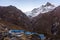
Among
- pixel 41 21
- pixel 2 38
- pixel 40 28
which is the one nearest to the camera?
pixel 2 38

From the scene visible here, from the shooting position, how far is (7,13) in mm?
91125

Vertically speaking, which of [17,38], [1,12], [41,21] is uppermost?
[1,12]

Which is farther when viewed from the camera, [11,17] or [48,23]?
[48,23]

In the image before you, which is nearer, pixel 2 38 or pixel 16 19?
pixel 2 38

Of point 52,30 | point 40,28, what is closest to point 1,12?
point 40,28

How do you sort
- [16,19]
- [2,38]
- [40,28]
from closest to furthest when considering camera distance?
[2,38]
[16,19]
[40,28]

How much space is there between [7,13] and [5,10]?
10.9ft

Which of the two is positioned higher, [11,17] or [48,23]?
[11,17]

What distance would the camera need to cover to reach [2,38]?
3759cm

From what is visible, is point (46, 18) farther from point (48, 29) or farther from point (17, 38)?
point (17, 38)

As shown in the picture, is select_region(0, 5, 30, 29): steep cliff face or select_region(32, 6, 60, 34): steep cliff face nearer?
select_region(0, 5, 30, 29): steep cliff face

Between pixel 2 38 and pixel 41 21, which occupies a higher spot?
pixel 41 21

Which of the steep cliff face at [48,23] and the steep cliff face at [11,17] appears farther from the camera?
the steep cliff face at [48,23]

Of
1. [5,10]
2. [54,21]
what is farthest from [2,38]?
[54,21]
